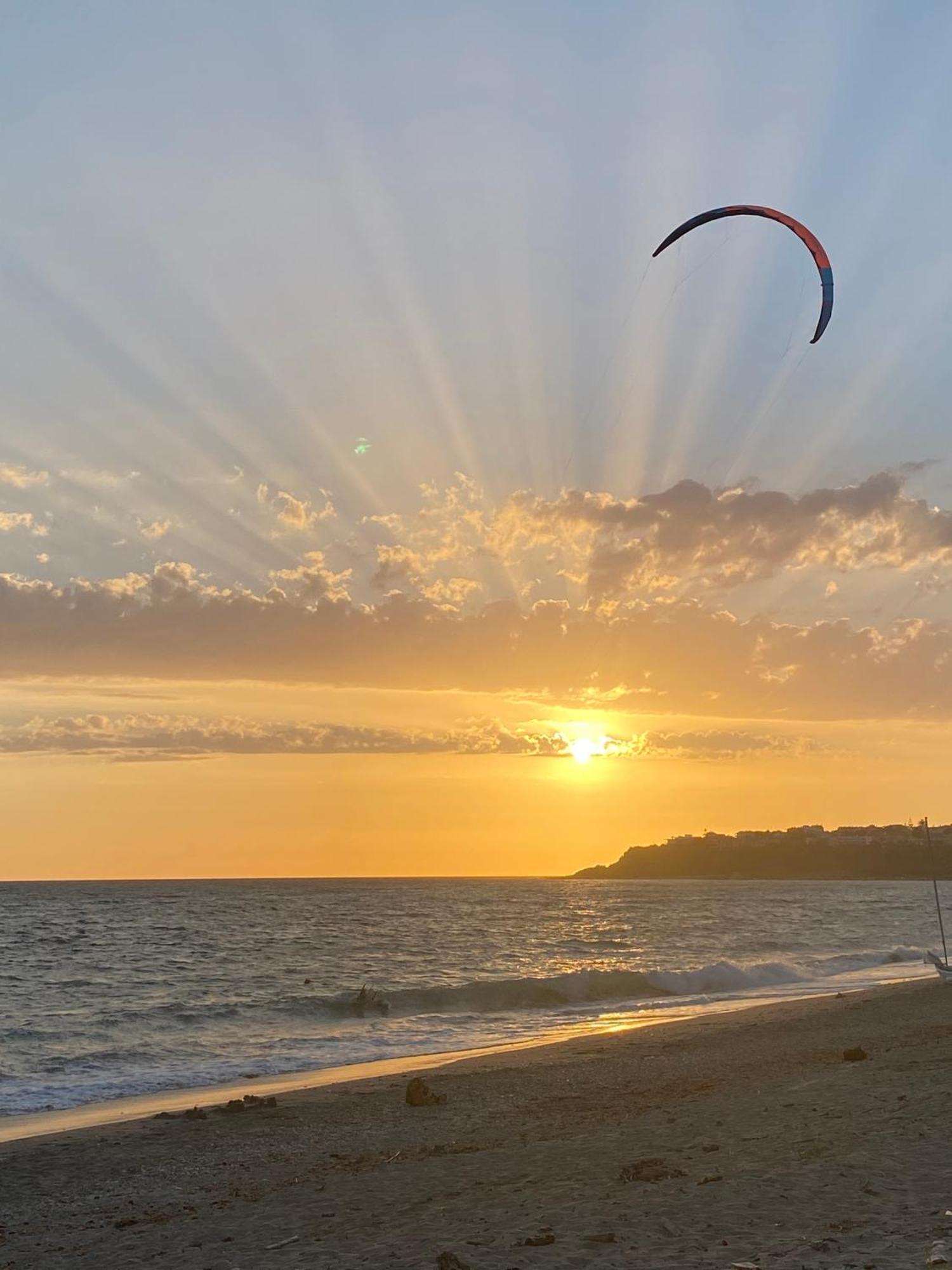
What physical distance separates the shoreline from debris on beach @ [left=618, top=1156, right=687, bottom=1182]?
9.82 meters

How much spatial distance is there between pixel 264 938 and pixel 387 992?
119ft

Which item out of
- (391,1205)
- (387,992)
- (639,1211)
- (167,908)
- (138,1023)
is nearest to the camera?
(639,1211)

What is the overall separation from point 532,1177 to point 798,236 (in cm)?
2162

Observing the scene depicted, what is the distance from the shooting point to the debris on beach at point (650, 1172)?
988cm

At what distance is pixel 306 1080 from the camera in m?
22.0

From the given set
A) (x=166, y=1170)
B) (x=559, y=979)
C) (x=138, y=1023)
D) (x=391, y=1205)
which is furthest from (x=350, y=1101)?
(x=559, y=979)

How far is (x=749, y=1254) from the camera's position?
736 centimetres

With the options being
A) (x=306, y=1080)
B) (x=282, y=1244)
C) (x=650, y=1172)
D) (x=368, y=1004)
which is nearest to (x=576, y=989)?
(x=368, y=1004)

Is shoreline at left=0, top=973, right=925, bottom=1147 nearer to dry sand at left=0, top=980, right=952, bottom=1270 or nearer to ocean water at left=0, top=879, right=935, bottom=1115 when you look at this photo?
ocean water at left=0, top=879, right=935, bottom=1115

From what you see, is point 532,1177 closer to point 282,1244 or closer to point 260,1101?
point 282,1244

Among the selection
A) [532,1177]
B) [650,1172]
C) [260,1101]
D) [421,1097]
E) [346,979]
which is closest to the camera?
[650,1172]

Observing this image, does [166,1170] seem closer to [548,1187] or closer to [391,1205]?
[391,1205]

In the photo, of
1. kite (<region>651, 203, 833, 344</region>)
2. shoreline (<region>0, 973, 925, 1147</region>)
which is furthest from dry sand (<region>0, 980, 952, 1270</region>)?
kite (<region>651, 203, 833, 344</region>)

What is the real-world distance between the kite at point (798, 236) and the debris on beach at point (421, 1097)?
54.9ft
